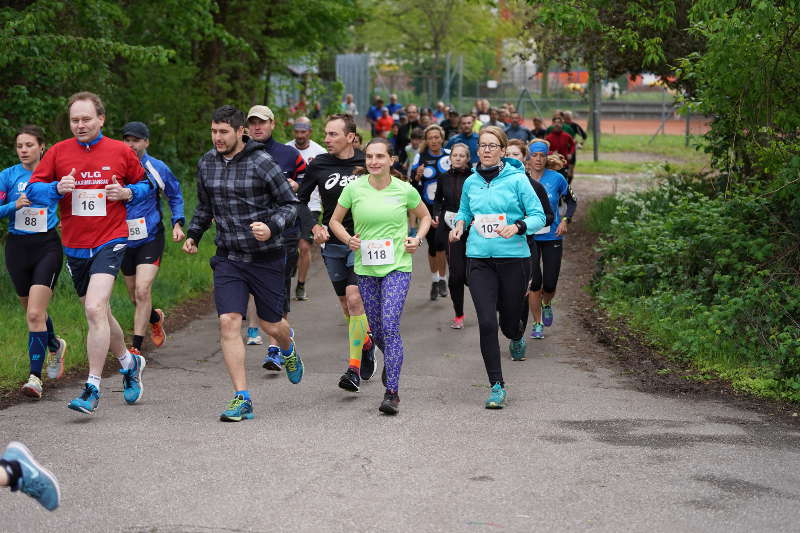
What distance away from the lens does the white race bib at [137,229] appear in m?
8.98

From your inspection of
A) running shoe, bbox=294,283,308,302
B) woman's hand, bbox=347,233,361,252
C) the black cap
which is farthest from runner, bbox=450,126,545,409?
running shoe, bbox=294,283,308,302

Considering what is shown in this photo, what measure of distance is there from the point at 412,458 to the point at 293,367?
7.12 feet

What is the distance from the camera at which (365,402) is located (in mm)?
8250

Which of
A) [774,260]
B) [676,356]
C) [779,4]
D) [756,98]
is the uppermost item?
[779,4]

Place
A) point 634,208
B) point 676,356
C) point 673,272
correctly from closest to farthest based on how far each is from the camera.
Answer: point 676,356 < point 673,272 < point 634,208

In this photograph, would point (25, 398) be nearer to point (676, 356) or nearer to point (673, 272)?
point (676, 356)

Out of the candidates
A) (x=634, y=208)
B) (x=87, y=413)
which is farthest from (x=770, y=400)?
(x=634, y=208)

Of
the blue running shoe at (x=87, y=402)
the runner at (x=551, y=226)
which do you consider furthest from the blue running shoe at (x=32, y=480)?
the runner at (x=551, y=226)

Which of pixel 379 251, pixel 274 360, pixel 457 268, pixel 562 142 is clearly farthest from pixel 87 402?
pixel 562 142

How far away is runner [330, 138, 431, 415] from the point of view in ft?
25.8

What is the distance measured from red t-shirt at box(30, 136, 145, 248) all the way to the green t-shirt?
1.62 metres

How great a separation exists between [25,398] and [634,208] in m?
10.5

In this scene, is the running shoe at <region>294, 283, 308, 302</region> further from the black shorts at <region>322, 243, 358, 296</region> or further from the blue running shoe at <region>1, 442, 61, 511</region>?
the blue running shoe at <region>1, 442, 61, 511</region>

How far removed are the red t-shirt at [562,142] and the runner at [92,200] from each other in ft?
48.3
